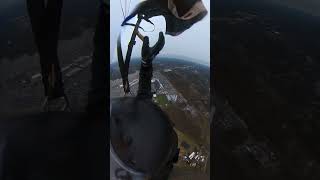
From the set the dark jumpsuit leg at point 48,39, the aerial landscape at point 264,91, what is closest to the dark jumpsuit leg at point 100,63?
the dark jumpsuit leg at point 48,39

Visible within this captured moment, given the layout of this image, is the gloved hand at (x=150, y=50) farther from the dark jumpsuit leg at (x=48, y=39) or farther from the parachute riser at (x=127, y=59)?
the dark jumpsuit leg at (x=48, y=39)

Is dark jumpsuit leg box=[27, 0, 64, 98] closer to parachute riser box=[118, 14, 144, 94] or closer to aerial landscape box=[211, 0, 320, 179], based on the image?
parachute riser box=[118, 14, 144, 94]

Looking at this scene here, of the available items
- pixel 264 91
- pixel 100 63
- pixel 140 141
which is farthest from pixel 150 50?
pixel 264 91

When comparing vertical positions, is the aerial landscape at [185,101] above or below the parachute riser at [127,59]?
below

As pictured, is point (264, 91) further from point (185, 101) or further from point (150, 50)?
point (150, 50)

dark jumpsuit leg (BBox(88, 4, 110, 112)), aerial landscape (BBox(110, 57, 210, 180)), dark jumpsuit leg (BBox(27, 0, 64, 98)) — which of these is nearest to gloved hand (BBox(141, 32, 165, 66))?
aerial landscape (BBox(110, 57, 210, 180))

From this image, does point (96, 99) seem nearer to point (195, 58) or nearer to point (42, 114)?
point (42, 114)
